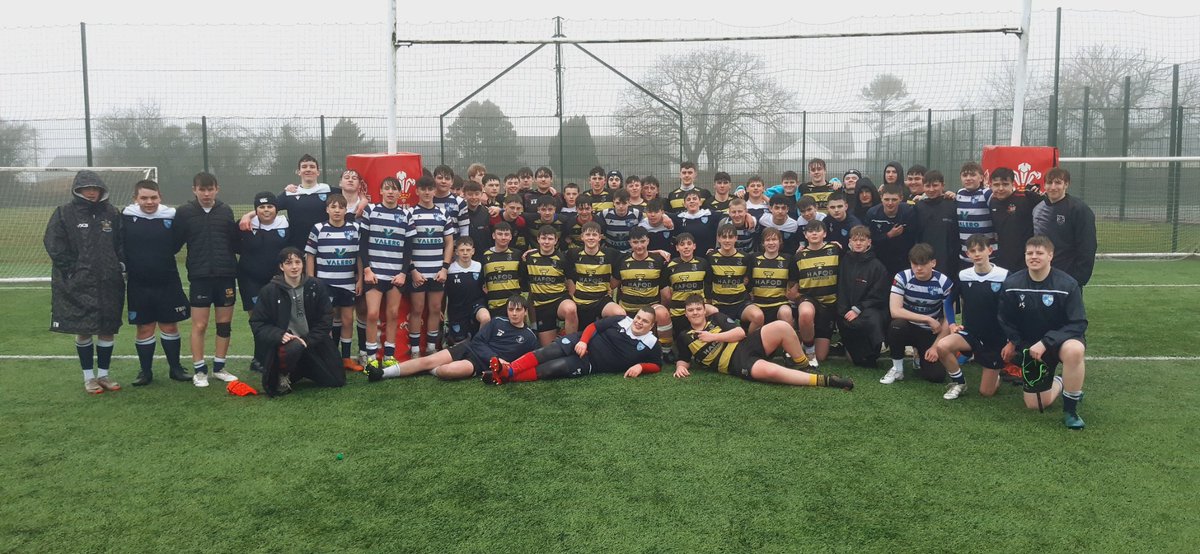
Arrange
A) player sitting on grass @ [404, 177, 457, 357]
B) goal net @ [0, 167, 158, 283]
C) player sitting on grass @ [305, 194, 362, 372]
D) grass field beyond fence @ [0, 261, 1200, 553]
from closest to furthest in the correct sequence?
grass field beyond fence @ [0, 261, 1200, 553]
player sitting on grass @ [305, 194, 362, 372]
player sitting on grass @ [404, 177, 457, 357]
goal net @ [0, 167, 158, 283]

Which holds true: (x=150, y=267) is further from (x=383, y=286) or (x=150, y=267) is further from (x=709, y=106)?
(x=709, y=106)

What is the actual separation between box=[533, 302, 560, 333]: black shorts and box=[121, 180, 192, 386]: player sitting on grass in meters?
2.71

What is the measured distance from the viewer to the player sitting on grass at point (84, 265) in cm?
581

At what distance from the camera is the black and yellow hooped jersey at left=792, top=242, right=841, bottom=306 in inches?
263

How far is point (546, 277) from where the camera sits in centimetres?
697

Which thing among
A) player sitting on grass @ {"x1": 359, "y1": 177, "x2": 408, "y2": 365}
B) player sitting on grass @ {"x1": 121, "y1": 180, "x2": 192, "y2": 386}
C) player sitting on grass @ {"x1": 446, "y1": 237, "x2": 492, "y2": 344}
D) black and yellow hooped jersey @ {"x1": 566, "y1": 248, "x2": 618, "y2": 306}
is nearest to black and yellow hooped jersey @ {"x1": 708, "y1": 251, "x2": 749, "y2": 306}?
black and yellow hooped jersey @ {"x1": 566, "y1": 248, "x2": 618, "y2": 306}

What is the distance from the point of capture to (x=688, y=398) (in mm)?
5586

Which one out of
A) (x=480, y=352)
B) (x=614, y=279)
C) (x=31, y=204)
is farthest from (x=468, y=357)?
(x=31, y=204)

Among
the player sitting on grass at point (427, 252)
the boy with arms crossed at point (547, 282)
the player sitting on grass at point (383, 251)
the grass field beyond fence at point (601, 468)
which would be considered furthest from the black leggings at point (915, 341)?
the player sitting on grass at point (383, 251)

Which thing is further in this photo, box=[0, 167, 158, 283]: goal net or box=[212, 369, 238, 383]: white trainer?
box=[0, 167, 158, 283]: goal net

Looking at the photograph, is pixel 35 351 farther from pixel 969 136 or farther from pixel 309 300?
pixel 969 136

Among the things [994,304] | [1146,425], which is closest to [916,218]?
[994,304]

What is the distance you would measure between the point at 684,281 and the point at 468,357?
1832mm

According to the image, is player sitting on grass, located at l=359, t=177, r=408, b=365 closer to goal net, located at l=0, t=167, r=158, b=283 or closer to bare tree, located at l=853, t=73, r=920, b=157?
bare tree, located at l=853, t=73, r=920, b=157
